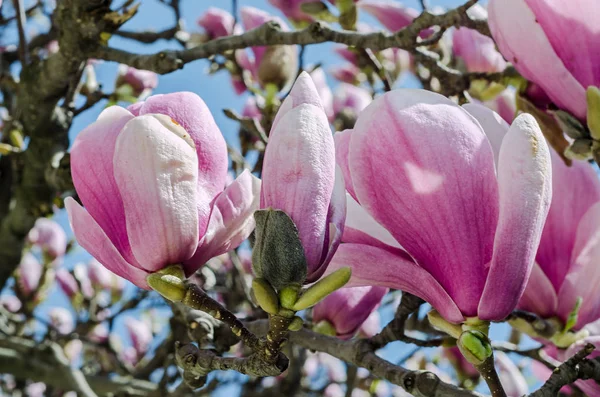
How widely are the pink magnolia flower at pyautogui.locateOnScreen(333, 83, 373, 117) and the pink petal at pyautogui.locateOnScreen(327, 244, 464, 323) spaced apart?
47.8 inches

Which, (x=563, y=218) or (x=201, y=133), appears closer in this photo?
(x=201, y=133)

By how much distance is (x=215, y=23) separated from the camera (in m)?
1.65

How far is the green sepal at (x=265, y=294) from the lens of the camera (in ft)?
1.65

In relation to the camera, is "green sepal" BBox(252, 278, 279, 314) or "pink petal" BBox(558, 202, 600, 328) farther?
"pink petal" BBox(558, 202, 600, 328)

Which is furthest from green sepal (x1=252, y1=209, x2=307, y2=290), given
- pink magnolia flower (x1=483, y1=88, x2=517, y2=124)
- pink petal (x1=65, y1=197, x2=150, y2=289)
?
pink magnolia flower (x1=483, y1=88, x2=517, y2=124)

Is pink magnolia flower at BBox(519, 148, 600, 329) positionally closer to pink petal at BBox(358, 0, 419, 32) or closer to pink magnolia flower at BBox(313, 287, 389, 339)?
pink magnolia flower at BBox(313, 287, 389, 339)

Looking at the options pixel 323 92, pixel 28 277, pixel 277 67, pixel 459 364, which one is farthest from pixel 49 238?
pixel 459 364

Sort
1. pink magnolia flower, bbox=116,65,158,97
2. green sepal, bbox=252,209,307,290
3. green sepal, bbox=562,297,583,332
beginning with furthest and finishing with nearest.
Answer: pink magnolia flower, bbox=116,65,158,97
green sepal, bbox=562,297,583,332
green sepal, bbox=252,209,307,290

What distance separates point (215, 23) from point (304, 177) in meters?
1.22

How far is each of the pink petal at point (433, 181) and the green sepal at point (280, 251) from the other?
0.29ft

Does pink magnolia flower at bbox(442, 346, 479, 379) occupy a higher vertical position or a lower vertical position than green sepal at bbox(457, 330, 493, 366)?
lower

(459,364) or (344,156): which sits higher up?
(344,156)

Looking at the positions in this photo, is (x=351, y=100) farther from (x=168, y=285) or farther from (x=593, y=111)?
(x=168, y=285)

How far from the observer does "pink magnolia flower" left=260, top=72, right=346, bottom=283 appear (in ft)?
1.68
